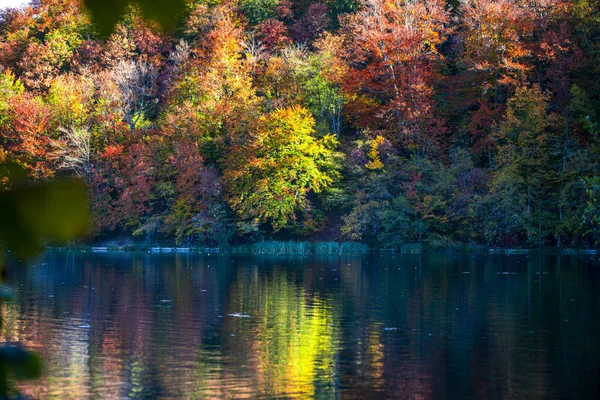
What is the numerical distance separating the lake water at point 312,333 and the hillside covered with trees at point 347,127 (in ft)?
43.9

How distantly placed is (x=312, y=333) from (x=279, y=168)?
3380cm

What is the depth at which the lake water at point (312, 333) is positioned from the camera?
12250 millimetres

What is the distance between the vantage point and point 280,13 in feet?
195

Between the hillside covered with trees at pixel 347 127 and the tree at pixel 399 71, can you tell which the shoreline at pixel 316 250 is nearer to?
the hillside covered with trees at pixel 347 127

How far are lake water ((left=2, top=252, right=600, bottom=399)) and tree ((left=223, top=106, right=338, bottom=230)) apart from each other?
Answer: 16764 mm

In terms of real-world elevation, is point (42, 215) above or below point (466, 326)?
above

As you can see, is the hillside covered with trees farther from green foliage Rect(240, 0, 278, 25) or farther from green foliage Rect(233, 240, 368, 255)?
green foliage Rect(233, 240, 368, 255)

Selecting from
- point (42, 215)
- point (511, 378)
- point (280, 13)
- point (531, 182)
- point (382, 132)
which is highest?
point (280, 13)

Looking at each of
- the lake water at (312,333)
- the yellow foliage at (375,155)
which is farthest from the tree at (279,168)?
the lake water at (312,333)

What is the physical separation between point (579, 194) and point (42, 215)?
43.1m

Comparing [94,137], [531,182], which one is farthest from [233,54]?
[531,182]

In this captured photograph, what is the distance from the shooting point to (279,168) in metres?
50.7

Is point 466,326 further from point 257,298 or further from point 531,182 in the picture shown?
point 531,182

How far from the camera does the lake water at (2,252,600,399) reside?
12250mm
